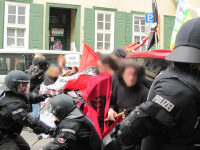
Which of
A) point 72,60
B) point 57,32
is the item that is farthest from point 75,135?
point 57,32

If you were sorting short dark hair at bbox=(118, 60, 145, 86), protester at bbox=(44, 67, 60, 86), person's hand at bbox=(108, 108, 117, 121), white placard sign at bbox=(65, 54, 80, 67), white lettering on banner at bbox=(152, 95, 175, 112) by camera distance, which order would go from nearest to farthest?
white lettering on banner at bbox=(152, 95, 175, 112) < short dark hair at bbox=(118, 60, 145, 86) < person's hand at bbox=(108, 108, 117, 121) < protester at bbox=(44, 67, 60, 86) < white placard sign at bbox=(65, 54, 80, 67)

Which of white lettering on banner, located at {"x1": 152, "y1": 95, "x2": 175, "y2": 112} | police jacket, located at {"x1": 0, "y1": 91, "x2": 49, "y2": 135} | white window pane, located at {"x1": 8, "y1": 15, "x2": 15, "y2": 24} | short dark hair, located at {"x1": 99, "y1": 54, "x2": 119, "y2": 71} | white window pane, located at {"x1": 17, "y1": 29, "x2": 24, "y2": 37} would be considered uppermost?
white window pane, located at {"x1": 8, "y1": 15, "x2": 15, "y2": 24}

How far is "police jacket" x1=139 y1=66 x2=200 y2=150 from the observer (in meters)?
1.24

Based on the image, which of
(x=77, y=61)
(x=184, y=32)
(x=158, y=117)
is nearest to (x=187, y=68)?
(x=184, y=32)

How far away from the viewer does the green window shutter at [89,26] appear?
39.7ft

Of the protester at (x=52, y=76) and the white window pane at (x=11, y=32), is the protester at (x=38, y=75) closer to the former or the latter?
the protester at (x=52, y=76)

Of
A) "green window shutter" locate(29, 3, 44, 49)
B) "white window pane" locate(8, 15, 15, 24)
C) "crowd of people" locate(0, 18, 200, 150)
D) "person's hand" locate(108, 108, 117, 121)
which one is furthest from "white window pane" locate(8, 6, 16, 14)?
"person's hand" locate(108, 108, 117, 121)

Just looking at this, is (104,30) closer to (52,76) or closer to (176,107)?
(52,76)

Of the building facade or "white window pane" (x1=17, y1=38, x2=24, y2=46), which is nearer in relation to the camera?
the building facade

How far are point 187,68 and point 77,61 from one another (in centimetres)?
378

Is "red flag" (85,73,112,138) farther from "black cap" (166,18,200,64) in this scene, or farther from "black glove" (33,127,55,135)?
"black cap" (166,18,200,64)

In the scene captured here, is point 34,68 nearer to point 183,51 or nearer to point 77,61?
point 77,61

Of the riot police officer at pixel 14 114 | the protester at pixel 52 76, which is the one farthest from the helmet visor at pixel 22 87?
the protester at pixel 52 76

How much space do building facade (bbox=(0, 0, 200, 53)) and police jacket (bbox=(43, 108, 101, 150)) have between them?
359 inches
